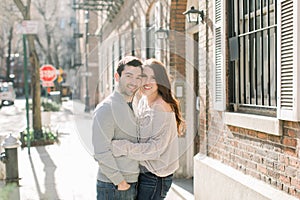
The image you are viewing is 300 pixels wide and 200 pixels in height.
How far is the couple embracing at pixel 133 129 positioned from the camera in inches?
108

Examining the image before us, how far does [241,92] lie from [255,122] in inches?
23.7

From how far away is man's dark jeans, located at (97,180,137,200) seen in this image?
2.93 meters

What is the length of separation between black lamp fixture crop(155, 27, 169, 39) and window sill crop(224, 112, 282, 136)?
2.17 metres

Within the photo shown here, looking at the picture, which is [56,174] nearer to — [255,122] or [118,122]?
[255,122]

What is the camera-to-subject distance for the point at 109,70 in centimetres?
348

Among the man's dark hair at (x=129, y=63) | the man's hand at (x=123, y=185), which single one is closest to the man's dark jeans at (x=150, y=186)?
the man's hand at (x=123, y=185)

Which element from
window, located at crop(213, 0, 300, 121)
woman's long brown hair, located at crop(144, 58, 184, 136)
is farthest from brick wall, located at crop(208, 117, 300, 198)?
woman's long brown hair, located at crop(144, 58, 184, 136)

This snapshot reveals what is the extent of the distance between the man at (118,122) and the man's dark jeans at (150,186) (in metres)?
0.21

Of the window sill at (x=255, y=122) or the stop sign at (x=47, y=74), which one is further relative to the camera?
the stop sign at (x=47, y=74)

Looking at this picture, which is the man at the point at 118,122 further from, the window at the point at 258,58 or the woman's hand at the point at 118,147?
the window at the point at 258,58

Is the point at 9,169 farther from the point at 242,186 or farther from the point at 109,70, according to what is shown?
the point at 242,186

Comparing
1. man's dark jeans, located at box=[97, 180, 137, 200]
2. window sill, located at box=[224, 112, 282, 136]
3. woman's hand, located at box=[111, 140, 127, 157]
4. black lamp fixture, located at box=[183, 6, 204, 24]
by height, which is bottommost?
man's dark jeans, located at box=[97, 180, 137, 200]

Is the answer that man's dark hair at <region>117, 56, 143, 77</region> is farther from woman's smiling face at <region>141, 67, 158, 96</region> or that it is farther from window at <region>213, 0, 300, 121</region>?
window at <region>213, 0, 300, 121</region>

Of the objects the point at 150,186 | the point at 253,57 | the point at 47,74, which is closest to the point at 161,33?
the point at 253,57
